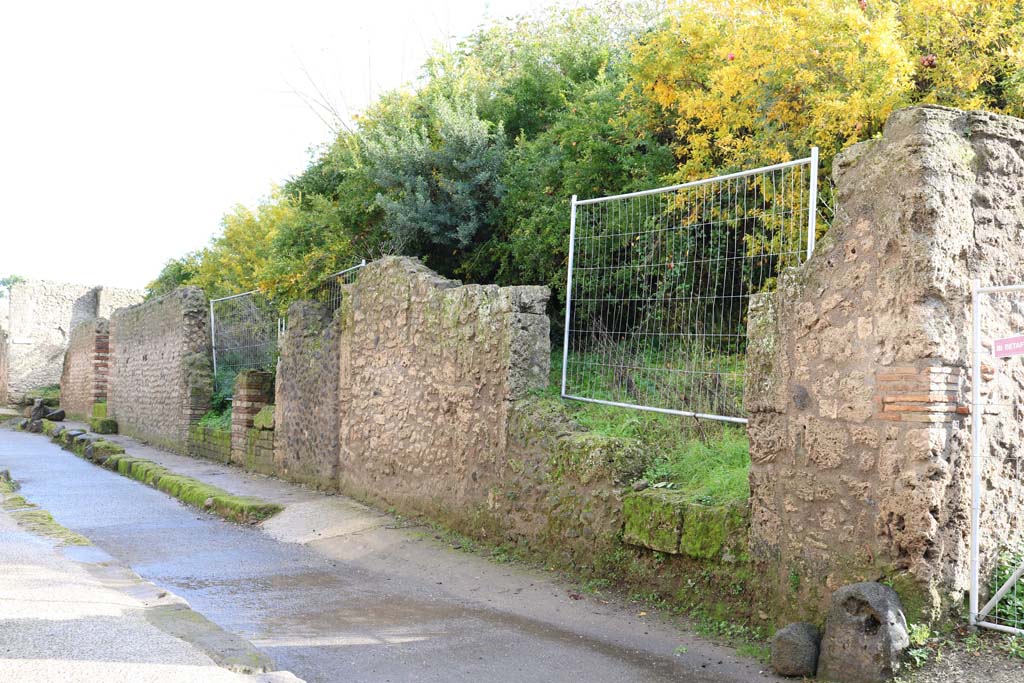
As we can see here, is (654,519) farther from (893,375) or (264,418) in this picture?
(264,418)

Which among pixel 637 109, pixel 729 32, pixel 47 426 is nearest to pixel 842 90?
pixel 729 32

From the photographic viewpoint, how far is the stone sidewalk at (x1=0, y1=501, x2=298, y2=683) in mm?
4047

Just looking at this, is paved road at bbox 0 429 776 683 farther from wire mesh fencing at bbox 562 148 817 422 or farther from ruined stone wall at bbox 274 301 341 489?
wire mesh fencing at bbox 562 148 817 422

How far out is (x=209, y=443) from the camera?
14.7m

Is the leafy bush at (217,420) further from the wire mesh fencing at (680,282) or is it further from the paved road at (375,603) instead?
the wire mesh fencing at (680,282)

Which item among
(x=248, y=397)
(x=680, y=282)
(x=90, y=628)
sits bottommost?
(x=90, y=628)

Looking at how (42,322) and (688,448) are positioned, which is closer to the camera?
(688,448)

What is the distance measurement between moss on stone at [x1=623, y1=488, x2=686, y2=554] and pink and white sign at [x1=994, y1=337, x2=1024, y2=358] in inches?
79.2

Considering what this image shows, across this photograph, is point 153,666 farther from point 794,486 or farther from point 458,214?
point 458,214

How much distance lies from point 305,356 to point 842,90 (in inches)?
269

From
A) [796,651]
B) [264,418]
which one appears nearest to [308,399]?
[264,418]

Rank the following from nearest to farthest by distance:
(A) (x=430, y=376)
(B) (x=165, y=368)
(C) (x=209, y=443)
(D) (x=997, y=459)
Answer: (D) (x=997, y=459), (A) (x=430, y=376), (C) (x=209, y=443), (B) (x=165, y=368)

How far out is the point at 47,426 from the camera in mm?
20969

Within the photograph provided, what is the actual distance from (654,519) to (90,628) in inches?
130
